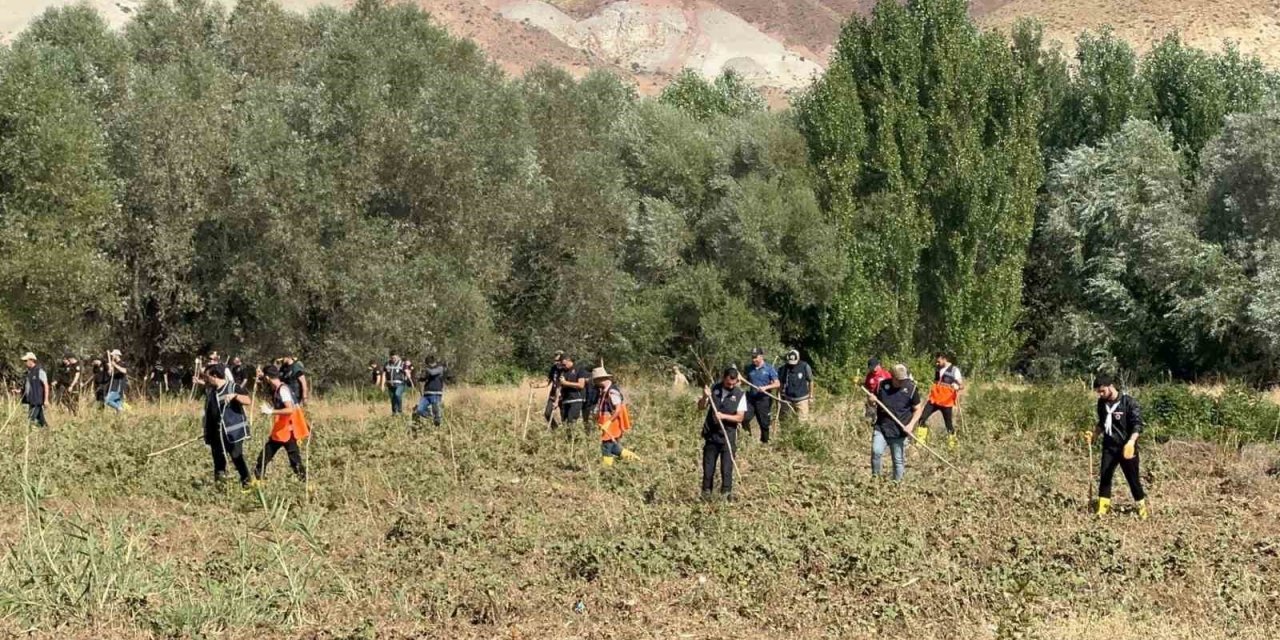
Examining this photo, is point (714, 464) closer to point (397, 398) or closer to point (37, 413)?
point (397, 398)

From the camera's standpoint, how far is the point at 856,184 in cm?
3681

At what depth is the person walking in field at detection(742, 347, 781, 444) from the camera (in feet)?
60.7

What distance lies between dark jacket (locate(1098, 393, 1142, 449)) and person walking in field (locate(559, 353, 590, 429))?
27.3 ft

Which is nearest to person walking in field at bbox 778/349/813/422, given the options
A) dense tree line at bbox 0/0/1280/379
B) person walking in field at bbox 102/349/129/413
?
person walking in field at bbox 102/349/129/413

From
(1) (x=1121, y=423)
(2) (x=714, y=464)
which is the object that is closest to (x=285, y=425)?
(2) (x=714, y=464)

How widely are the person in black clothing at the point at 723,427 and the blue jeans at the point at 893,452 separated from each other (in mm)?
1735

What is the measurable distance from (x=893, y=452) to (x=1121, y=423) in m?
2.50

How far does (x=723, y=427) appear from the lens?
1411 cm

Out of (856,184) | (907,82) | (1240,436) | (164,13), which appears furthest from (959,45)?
(164,13)

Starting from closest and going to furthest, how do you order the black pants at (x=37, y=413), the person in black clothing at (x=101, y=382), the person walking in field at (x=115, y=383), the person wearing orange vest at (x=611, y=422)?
1. the person wearing orange vest at (x=611, y=422)
2. the black pants at (x=37, y=413)
3. the person walking in field at (x=115, y=383)
4. the person in black clothing at (x=101, y=382)

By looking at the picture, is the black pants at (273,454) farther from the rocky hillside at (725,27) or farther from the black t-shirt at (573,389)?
the rocky hillside at (725,27)

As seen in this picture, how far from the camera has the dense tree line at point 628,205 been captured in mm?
31781

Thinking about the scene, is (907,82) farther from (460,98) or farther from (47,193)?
(47,193)

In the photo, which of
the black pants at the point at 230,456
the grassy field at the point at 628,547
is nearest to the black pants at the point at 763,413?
the grassy field at the point at 628,547
